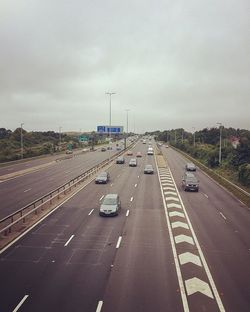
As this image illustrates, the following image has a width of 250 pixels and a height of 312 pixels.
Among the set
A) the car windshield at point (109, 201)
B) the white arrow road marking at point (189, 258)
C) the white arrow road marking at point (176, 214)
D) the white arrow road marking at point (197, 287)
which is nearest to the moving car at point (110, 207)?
the car windshield at point (109, 201)

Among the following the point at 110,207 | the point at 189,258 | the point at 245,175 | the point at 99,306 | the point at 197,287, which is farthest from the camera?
the point at 245,175

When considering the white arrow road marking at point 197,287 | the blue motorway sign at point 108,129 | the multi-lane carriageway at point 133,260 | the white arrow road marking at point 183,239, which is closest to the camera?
the multi-lane carriageway at point 133,260

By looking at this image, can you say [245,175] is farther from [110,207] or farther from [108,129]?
[108,129]

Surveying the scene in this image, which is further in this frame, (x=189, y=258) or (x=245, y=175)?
(x=245, y=175)

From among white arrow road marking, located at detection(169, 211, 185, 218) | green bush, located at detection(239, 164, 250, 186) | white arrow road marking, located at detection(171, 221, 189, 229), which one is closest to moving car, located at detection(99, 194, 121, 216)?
white arrow road marking, located at detection(169, 211, 185, 218)

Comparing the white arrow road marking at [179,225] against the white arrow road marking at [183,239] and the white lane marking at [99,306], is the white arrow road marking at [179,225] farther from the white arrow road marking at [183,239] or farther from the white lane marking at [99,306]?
the white lane marking at [99,306]

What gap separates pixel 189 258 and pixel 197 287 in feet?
12.6

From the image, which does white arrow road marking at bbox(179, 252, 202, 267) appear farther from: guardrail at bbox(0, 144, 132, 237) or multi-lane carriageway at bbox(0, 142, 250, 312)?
guardrail at bbox(0, 144, 132, 237)

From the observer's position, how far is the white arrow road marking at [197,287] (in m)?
15.5

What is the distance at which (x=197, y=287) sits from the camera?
52.4 ft

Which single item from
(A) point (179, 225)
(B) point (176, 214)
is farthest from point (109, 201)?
(A) point (179, 225)

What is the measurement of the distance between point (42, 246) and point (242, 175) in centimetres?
3667

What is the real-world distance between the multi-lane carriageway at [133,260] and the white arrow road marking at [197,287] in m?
0.03

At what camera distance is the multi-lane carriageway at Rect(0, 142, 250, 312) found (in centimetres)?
1459
